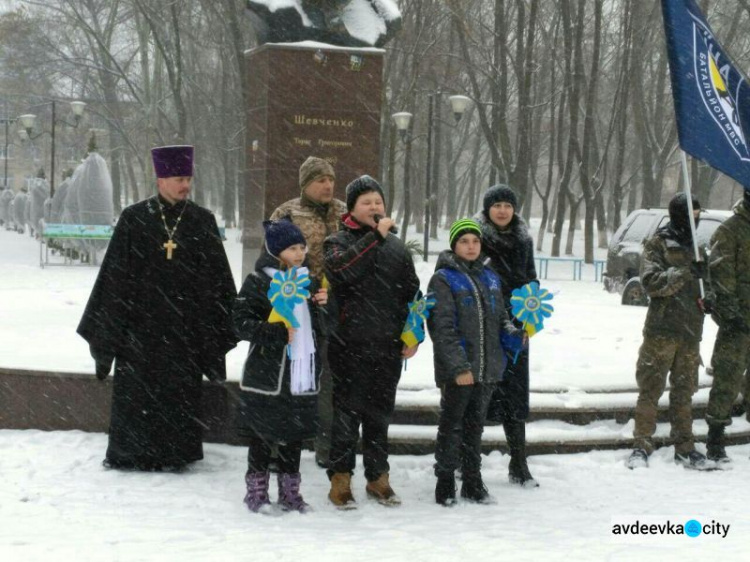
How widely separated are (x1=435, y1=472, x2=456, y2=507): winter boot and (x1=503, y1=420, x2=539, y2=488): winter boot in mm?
635

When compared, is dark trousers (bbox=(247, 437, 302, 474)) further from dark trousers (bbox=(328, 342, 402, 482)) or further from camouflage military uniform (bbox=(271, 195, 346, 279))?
camouflage military uniform (bbox=(271, 195, 346, 279))

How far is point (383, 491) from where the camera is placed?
6125mm

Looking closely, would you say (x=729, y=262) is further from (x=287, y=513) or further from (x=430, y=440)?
(x=287, y=513)

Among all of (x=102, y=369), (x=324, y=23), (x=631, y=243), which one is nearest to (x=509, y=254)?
(x=102, y=369)

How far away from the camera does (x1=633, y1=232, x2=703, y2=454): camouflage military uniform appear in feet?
23.4

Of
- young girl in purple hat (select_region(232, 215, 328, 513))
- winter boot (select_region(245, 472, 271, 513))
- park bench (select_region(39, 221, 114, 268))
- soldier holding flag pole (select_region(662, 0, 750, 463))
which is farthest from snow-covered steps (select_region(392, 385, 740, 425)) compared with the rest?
park bench (select_region(39, 221, 114, 268))

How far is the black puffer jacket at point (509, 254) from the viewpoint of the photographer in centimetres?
652

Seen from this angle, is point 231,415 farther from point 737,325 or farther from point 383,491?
point 737,325

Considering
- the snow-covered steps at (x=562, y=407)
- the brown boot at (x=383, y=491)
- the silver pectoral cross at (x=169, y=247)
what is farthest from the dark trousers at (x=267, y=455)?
the snow-covered steps at (x=562, y=407)

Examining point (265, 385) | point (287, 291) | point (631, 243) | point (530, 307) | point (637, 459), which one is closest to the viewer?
point (287, 291)

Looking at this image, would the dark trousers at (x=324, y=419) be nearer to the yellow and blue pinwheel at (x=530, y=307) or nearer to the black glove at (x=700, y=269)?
the yellow and blue pinwheel at (x=530, y=307)

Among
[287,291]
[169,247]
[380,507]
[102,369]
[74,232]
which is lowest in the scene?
[380,507]

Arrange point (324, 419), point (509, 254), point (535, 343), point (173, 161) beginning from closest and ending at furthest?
point (173, 161), point (509, 254), point (324, 419), point (535, 343)

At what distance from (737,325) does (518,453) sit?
1.93m
